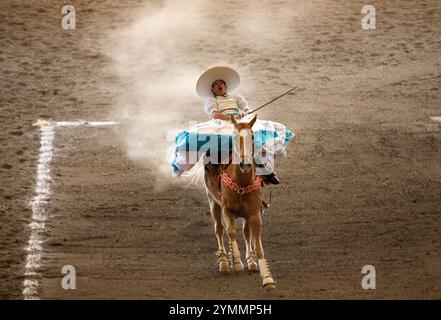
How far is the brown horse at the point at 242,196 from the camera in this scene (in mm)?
13117

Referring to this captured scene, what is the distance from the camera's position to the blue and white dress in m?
14.1

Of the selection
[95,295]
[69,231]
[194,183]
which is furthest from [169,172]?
[95,295]

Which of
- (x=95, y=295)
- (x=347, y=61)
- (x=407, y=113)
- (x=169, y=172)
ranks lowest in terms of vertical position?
(x=95, y=295)

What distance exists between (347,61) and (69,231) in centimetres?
654

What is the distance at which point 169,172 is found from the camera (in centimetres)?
1694

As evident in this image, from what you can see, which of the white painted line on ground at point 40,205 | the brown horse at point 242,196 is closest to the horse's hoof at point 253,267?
the brown horse at point 242,196

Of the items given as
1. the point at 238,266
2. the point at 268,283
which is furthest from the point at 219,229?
the point at 268,283

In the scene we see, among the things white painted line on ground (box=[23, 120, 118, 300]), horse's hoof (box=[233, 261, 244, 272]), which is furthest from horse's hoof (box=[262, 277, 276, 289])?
white painted line on ground (box=[23, 120, 118, 300])

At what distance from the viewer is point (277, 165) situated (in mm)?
17000

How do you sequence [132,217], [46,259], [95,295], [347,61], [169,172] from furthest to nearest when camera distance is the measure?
[347,61], [169,172], [132,217], [46,259], [95,295]

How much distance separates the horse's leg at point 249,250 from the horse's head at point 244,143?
1.17 meters

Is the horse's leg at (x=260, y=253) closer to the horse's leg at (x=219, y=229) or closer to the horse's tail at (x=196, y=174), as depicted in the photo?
the horse's leg at (x=219, y=229)

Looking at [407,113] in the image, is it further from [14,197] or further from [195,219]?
[14,197]

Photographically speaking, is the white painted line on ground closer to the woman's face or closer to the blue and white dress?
the blue and white dress
